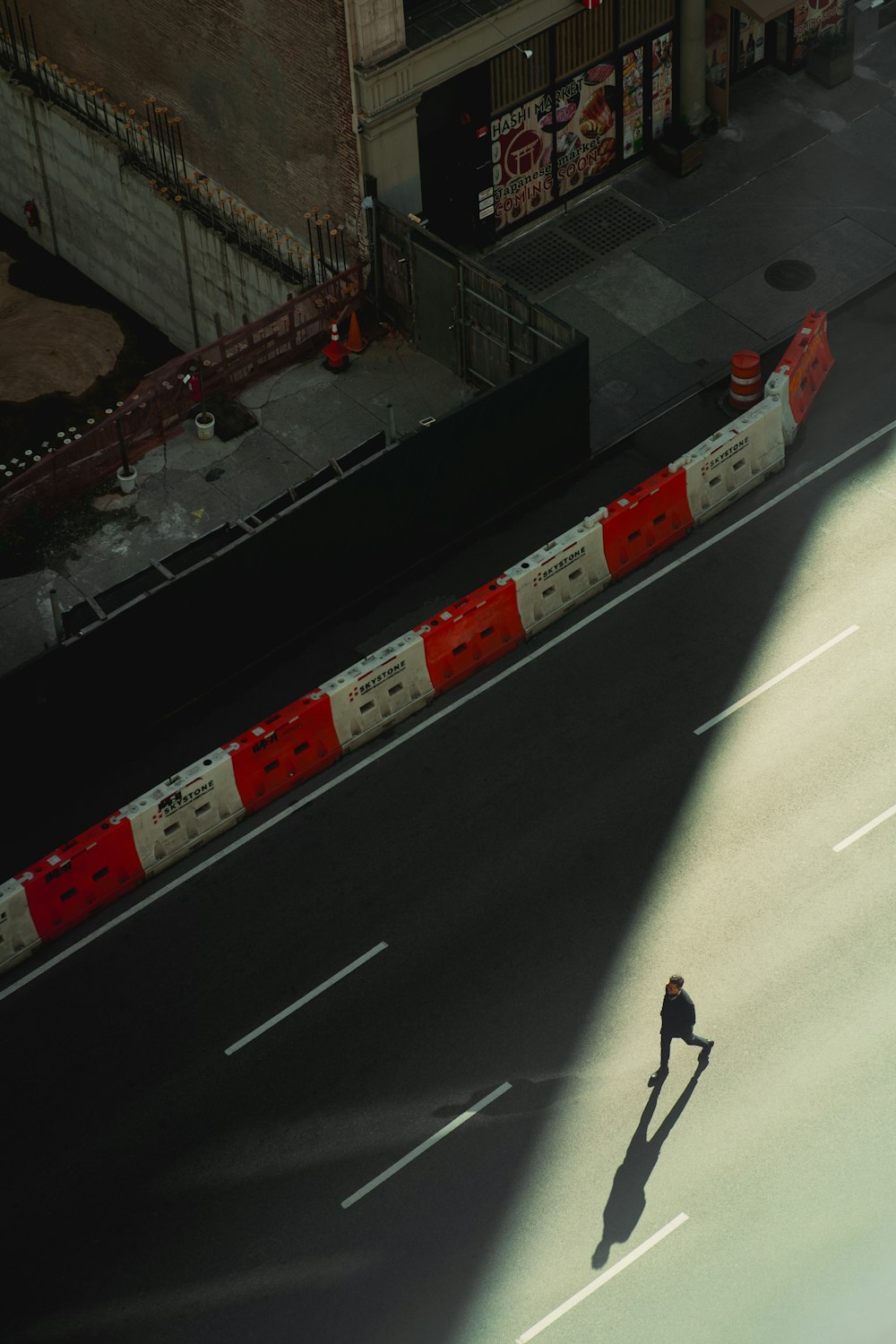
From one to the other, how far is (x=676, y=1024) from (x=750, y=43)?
21.0 m

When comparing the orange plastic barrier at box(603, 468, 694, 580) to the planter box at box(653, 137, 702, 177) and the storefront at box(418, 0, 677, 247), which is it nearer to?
the storefront at box(418, 0, 677, 247)

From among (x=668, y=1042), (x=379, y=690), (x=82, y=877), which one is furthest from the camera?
(x=379, y=690)

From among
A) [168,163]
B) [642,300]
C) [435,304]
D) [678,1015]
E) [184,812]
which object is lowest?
[184,812]

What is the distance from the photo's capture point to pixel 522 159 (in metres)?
33.7

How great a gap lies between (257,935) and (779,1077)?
6.13 metres

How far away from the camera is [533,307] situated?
28984mm

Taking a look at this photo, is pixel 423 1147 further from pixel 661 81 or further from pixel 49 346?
pixel 661 81

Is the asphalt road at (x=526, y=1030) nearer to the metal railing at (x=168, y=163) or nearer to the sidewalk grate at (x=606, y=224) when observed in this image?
the metal railing at (x=168, y=163)

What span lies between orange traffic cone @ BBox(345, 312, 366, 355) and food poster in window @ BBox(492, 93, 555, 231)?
3791mm

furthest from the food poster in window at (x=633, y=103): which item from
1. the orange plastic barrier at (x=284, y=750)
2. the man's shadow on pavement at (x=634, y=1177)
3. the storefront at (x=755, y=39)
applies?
the man's shadow on pavement at (x=634, y=1177)

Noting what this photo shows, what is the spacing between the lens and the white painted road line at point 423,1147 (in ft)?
71.2

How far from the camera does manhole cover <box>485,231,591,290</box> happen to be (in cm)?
3381

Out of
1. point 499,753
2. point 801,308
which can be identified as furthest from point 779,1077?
point 801,308

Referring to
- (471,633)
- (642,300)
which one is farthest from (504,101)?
(471,633)
